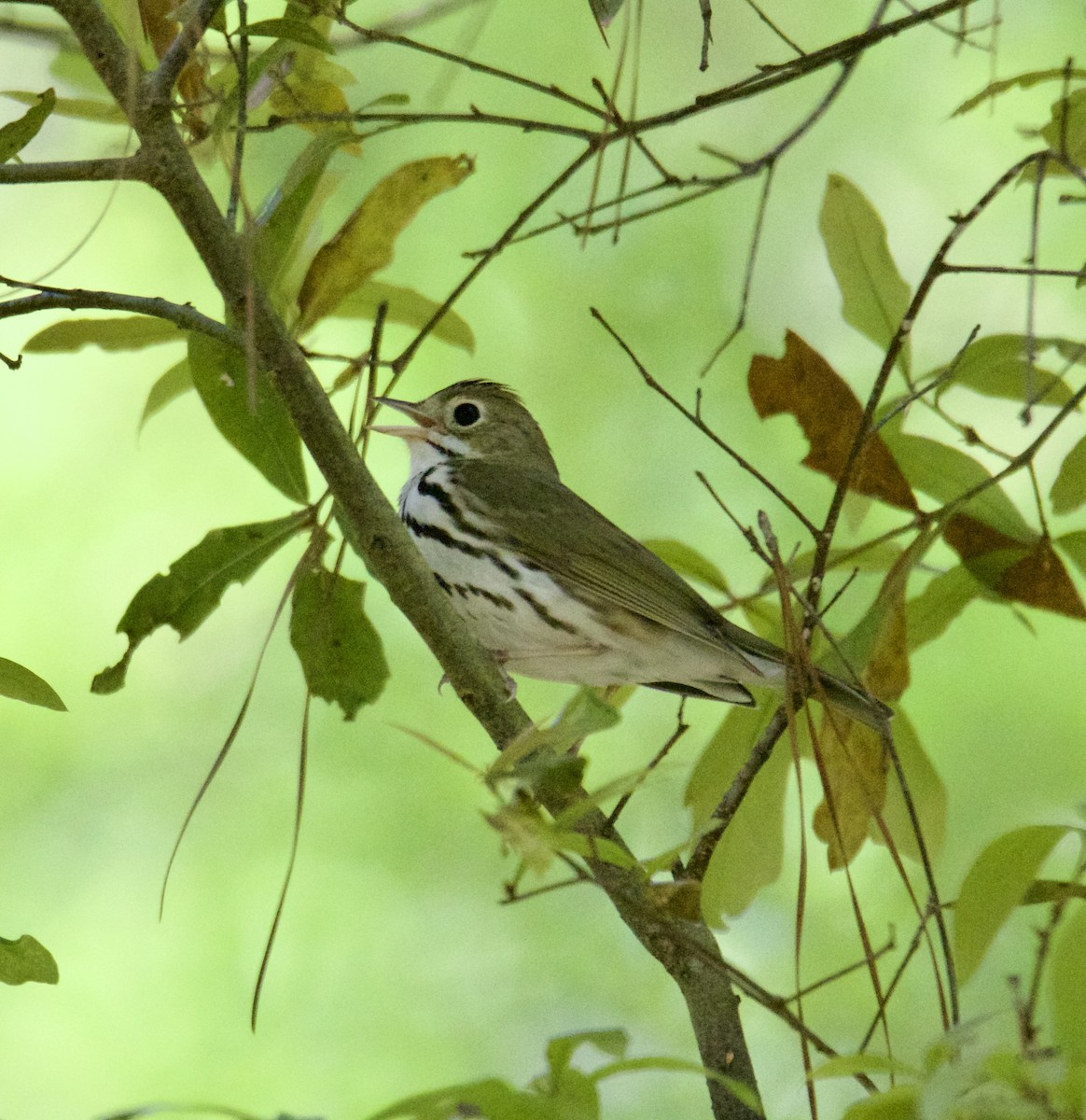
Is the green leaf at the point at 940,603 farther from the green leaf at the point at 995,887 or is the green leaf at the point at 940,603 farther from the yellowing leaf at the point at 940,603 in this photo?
the green leaf at the point at 995,887

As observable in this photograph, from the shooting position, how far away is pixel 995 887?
1593 mm

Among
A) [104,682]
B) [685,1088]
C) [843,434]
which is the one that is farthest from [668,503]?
[104,682]

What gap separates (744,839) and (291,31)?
142cm

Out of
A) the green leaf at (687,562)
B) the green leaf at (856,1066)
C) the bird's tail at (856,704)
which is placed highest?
the green leaf at (687,562)

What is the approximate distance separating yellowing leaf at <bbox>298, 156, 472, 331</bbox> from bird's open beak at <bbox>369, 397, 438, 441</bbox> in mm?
1432

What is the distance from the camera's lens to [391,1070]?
4797mm

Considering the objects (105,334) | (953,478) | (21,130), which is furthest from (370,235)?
(953,478)

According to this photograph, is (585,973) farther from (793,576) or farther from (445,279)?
(793,576)

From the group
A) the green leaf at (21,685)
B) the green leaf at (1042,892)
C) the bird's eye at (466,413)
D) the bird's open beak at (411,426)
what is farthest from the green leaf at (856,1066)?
the bird's eye at (466,413)

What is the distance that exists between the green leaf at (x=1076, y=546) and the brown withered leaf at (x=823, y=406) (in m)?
0.25

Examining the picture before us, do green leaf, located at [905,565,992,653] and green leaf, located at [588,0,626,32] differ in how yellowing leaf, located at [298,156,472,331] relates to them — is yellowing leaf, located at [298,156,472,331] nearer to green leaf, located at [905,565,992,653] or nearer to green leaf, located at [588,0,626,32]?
green leaf, located at [588,0,626,32]

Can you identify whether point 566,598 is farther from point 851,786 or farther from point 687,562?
point 851,786

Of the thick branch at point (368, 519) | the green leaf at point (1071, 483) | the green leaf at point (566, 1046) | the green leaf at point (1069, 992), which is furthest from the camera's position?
the green leaf at point (1071, 483)

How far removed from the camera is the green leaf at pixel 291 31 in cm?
212
